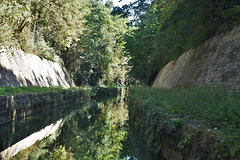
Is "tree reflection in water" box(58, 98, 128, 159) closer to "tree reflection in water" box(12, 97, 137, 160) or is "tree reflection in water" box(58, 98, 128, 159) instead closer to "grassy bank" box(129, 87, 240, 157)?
"tree reflection in water" box(12, 97, 137, 160)

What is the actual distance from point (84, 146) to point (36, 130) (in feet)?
9.16

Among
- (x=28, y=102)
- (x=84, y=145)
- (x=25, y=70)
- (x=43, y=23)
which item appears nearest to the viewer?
(x=84, y=145)

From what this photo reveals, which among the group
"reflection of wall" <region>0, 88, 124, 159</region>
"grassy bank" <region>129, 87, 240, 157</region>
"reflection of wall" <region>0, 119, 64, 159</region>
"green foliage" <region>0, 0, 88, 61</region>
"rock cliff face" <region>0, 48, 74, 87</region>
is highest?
"green foliage" <region>0, 0, 88, 61</region>

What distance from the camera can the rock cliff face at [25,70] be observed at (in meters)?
14.9

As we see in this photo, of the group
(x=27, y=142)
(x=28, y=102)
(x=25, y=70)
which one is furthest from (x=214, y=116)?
(x=25, y=70)

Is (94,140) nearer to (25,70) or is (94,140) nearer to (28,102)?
(28,102)

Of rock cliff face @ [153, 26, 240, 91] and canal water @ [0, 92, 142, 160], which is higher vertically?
rock cliff face @ [153, 26, 240, 91]

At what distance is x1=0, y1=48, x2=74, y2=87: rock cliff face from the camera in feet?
48.9

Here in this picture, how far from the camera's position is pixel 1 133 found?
8031 millimetres

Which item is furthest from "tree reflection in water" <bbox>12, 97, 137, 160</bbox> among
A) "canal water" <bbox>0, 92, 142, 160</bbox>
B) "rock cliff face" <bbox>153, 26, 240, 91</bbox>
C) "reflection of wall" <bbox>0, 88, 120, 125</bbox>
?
"rock cliff face" <bbox>153, 26, 240, 91</bbox>

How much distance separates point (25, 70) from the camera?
18.4m

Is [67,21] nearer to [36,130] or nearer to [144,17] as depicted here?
[144,17]

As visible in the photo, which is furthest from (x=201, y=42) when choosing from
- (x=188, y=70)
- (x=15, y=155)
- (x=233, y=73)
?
(x=15, y=155)

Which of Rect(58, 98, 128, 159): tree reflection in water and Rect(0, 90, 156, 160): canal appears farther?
Rect(58, 98, 128, 159): tree reflection in water
